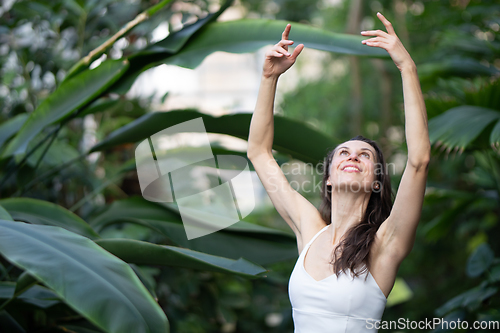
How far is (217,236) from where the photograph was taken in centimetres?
122

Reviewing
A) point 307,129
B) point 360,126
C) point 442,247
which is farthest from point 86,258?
point 442,247

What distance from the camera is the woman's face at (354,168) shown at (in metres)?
0.78

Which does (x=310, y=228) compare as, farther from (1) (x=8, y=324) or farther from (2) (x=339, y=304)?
(1) (x=8, y=324)

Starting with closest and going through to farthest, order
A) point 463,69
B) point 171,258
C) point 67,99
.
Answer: point 171,258 → point 67,99 → point 463,69

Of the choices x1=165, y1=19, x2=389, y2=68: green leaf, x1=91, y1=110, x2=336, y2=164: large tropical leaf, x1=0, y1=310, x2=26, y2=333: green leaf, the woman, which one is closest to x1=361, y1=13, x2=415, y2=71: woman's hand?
Answer: the woman

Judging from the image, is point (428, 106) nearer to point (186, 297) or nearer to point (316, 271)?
point (316, 271)

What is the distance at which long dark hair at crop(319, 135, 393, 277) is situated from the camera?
743 mm

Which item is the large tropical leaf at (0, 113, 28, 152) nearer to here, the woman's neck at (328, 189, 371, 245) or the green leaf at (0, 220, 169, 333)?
the green leaf at (0, 220, 169, 333)

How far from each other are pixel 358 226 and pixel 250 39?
608 mm

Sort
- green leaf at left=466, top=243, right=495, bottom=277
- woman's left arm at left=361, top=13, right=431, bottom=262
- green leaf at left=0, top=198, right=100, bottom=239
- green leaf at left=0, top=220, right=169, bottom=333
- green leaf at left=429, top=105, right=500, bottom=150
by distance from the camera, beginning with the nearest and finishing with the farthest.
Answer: green leaf at left=0, top=220, right=169, bottom=333
woman's left arm at left=361, top=13, right=431, bottom=262
green leaf at left=0, top=198, right=100, bottom=239
green leaf at left=429, top=105, right=500, bottom=150
green leaf at left=466, top=243, right=495, bottom=277

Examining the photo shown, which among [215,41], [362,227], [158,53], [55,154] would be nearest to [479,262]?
[362,227]

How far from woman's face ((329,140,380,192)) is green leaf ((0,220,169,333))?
1.30 feet

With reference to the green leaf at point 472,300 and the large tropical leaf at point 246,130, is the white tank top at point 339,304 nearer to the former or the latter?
the large tropical leaf at point 246,130

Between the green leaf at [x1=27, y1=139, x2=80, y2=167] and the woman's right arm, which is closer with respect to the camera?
the woman's right arm
